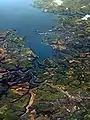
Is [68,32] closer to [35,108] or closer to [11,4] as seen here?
[11,4]

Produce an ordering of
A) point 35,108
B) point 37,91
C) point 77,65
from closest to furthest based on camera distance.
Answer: point 35,108, point 37,91, point 77,65

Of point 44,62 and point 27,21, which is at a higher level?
point 27,21

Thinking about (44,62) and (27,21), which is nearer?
(44,62)

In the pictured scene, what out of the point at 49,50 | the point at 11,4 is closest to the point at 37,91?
the point at 49,50

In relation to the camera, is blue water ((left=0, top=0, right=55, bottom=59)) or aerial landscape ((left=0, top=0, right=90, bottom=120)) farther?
blue water ((left=0, top=0, right=55, bottom=59))

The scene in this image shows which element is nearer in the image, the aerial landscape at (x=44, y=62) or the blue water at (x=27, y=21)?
the aerial landscape at (x=44, y=62)
